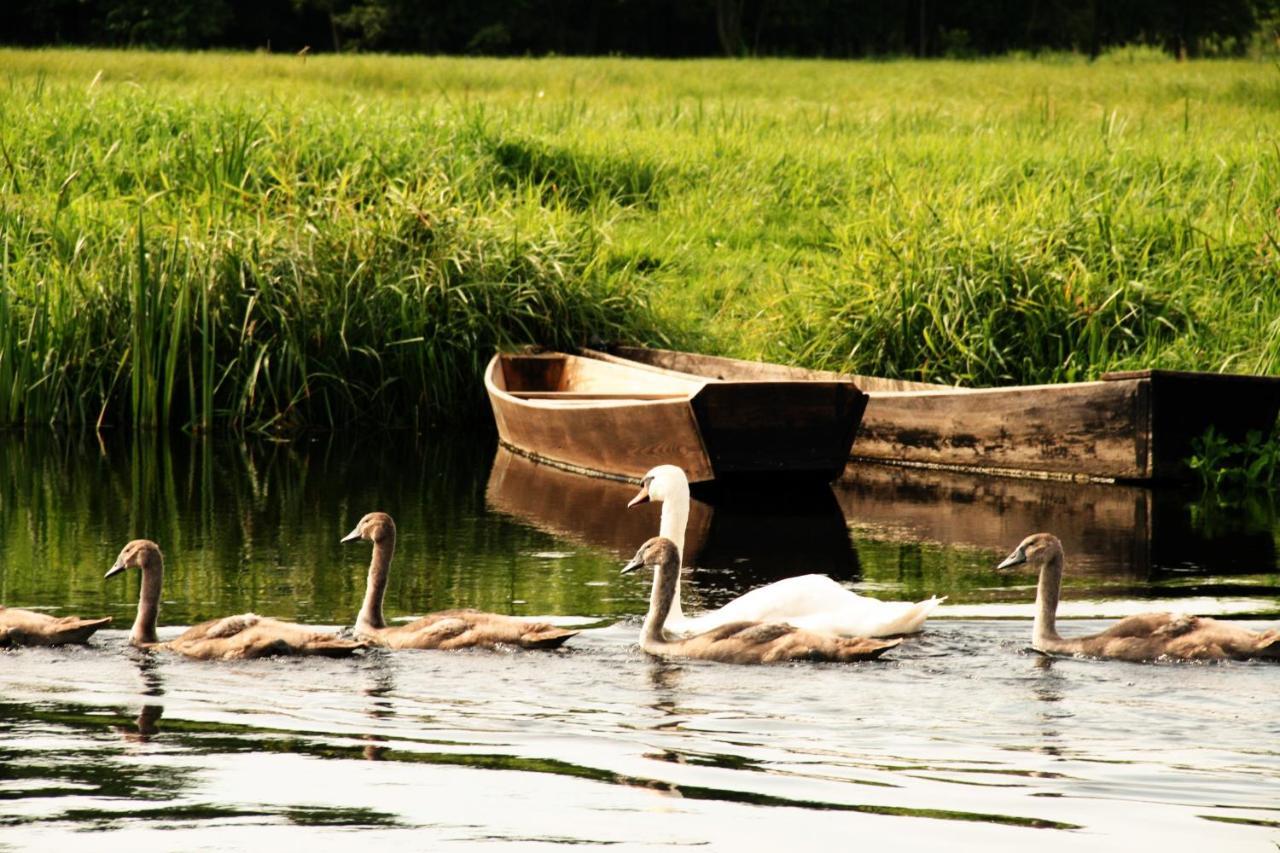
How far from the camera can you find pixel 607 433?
13938 mm

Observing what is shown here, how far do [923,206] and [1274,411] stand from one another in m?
4.05

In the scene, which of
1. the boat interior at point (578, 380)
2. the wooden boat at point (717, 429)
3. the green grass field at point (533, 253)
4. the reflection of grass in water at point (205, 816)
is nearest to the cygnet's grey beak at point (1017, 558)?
the reflection of grass in water at point (205, 816)

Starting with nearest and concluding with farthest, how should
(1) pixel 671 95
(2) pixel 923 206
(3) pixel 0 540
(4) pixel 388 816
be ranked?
(4) pixel 388 816 → (3) pixel 0 540 → (2) pixel 923 206 → (1) pixel 671 95

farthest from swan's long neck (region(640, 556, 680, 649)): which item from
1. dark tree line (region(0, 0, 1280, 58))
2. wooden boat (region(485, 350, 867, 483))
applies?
dark tree line (region(0, 0, 1280, 58))

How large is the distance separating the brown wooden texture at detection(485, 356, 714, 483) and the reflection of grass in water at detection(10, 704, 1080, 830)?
19.7ft

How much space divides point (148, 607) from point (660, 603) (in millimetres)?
2193

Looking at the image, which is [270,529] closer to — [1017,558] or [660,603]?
[660,603]

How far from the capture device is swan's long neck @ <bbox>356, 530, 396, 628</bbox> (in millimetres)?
8891

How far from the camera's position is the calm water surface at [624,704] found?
6.11 meters

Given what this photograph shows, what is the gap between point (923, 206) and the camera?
54.1 ft

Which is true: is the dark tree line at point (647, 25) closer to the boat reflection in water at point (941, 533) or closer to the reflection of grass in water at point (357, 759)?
the boat reflection in water at point (941, 533)

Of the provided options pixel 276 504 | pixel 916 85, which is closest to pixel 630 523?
pixel 276 504

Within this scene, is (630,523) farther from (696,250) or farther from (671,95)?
(671,95)

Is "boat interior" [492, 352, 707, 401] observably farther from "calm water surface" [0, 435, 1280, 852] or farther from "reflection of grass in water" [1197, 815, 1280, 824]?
"reflection of grass in water" [1197, 815, 1280, 824]
